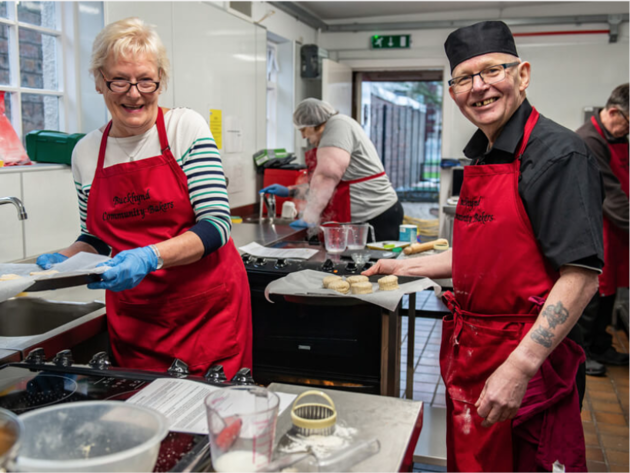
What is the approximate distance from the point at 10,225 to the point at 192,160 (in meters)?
1.15

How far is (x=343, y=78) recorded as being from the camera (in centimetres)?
695

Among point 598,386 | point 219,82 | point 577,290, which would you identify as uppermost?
point 219,82

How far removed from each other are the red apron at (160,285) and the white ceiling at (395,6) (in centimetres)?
495

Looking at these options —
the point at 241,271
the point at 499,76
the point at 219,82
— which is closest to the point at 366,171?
the point at 219,82

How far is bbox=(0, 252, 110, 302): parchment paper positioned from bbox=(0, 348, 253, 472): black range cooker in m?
0.16

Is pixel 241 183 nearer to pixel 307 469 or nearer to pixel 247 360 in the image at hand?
pixel 247 360

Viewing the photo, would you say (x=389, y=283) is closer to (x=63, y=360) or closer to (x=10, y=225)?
(x=63, y=360)

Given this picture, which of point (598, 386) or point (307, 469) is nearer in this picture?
point (307, 469)

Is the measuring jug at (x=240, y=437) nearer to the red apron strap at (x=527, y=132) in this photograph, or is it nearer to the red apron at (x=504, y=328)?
the red apron at (x=504, y=328)

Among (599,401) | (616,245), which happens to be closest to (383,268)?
(599,401)

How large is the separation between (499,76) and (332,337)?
1.29m

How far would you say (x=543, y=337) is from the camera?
1.40 m

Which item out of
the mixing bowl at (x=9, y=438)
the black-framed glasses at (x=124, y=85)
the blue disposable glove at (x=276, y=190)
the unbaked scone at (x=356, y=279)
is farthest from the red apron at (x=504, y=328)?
the blue disposable glove at (x=276, y=190)

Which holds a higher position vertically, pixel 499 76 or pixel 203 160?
pixel 499 76
